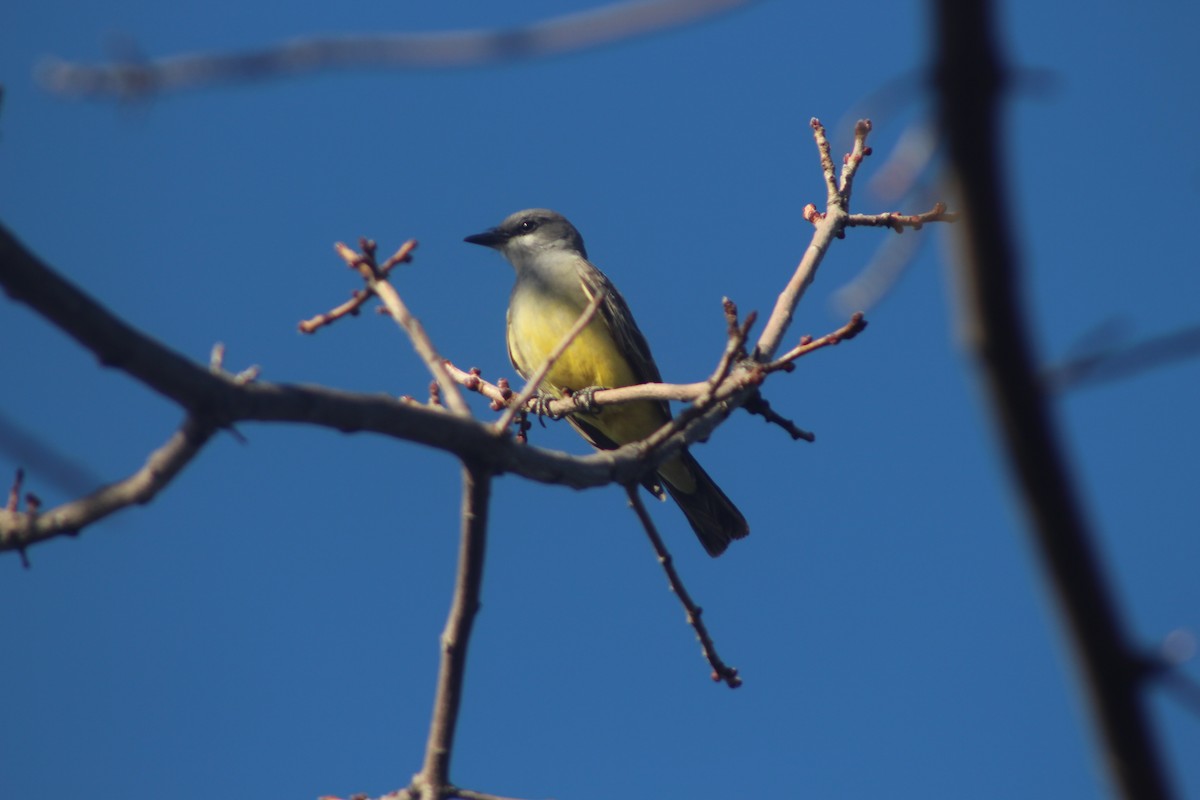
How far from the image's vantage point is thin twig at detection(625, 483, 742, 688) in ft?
12.5

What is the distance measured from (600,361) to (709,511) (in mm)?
1249

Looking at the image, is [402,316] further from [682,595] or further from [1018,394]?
[1018,394]

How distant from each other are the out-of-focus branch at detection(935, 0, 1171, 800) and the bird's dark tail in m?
6.08

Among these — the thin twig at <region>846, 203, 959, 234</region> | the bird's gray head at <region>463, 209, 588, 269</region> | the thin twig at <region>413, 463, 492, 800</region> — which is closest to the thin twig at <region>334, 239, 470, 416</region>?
the thin twig at <region>413, 463, 492, 800</region>

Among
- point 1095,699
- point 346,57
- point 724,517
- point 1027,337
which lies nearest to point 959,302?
point 1027,337

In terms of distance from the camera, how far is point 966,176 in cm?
124

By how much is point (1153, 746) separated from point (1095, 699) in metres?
0.07

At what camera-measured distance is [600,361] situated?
811 centimetres

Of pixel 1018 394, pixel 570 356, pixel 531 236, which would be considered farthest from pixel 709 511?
pixel 1018 394

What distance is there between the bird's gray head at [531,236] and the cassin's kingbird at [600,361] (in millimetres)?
398

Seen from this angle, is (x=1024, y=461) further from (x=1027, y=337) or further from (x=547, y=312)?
(x=547, y=312)

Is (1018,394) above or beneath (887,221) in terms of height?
beneath

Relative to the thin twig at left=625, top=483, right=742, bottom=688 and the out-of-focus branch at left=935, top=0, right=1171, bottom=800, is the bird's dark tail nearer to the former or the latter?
the thin twig at left=625, top=483, right=742, bottom=688

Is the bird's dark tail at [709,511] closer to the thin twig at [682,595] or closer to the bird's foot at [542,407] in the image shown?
the bird's foot at [542,407]
